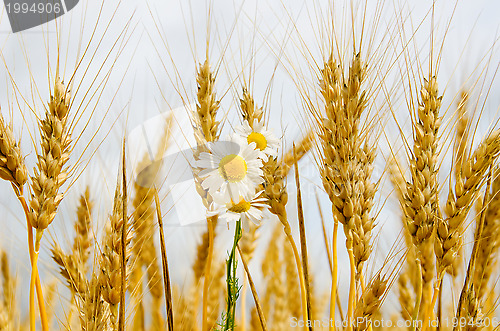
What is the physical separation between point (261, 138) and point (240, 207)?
0.61 ft

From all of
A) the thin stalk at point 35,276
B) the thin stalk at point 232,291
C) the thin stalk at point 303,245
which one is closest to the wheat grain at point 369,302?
the thin stalk at point 303,245

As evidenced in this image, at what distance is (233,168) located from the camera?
1.05 meters

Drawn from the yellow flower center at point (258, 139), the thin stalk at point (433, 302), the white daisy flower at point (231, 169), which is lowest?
the thin stalk at point (433, 302)

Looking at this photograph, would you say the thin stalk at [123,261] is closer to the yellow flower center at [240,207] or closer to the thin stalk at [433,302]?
the yellow flower center at [240,207]

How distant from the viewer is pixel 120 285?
100 centimetres

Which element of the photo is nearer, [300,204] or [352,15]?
[300,204]

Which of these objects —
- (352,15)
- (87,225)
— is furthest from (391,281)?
(87,225)

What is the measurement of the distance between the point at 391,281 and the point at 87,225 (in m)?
0.92

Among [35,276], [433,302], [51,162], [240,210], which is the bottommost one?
[433,302]

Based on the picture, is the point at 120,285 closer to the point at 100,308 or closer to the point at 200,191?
the point at 100,308
